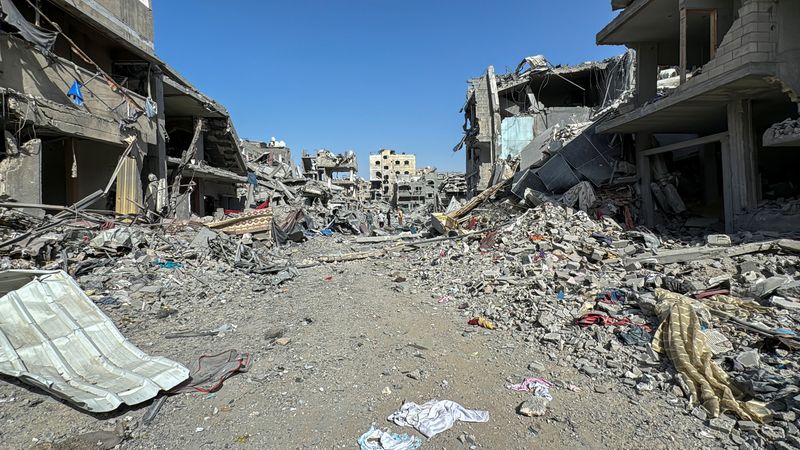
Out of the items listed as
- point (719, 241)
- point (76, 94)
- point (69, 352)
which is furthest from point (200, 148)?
point (719, 241)

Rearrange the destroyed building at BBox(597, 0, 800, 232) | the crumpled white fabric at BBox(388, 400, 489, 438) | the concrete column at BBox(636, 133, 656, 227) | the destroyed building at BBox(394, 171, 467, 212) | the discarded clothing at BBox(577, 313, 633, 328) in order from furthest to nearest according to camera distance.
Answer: the destroyed building at BBox(394, 171, 467, 212), the concrete column at BBox(636, 133, 656, 227), the destroyed building at BBox(597, 0, 800, 232), the discarded clothing at BBox(577, 313, 633, 328), the crumpled white fabric at BBox(388, 400, 489, 438)

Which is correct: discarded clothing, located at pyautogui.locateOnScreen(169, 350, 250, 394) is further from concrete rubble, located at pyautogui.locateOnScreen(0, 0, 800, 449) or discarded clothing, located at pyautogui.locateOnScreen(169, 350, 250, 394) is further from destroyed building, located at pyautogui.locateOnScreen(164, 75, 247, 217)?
destroyed building, located at pyautogui.locateOnScreen(164, 75, 247, 217)

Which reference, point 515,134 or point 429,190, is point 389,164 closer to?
point 429,190

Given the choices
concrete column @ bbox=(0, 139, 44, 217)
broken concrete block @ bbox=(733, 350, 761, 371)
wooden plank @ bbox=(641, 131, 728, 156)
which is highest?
wooden plank @ bbox=(641, 131, 728, 156)

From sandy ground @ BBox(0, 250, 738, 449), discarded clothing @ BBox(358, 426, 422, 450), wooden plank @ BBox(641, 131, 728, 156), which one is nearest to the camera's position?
discarded clothing @ BBox(358, 426, 422, 450)

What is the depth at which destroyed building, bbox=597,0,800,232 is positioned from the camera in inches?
293

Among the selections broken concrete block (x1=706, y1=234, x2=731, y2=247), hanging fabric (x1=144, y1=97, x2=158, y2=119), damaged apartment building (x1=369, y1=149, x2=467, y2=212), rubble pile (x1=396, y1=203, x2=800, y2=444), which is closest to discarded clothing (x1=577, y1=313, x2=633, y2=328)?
rubble pile (x1=396, y1=203, x2=800, y2=444)

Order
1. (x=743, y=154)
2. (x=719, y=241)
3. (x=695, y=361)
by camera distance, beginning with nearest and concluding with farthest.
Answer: (x=695, y=361), (x=719, y=241), (x=743, y=154)

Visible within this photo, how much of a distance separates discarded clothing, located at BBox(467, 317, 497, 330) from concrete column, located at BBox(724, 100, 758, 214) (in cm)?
739

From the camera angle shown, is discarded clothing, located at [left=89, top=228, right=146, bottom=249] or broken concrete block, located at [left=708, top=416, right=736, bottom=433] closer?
broken concrete block, located at [left=708, top=416, right=736, bottom=433]

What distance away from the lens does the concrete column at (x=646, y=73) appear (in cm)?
1216

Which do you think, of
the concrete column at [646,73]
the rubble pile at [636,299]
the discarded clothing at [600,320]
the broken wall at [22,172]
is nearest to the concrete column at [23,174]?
the broken wall at [22,172]

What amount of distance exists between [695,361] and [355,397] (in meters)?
3.44

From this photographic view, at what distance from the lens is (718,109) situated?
31.4 ft
